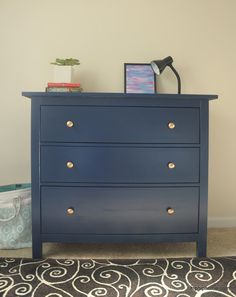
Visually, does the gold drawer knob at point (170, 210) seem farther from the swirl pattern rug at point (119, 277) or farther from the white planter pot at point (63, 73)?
the white planter pot at point (63, 73)

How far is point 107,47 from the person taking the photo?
1898 mm

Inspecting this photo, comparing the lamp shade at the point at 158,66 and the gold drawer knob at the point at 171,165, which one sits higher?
the lamp shade at the point at 158,66

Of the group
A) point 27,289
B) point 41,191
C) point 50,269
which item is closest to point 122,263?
point 50,269

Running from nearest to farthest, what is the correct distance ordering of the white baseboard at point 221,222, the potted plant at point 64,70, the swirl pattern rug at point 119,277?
the swirl pattern rug at point 119,277 < the potted plant at point 64,70 < the white baseboard at point 221,222

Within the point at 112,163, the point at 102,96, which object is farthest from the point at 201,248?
the point at 102,96

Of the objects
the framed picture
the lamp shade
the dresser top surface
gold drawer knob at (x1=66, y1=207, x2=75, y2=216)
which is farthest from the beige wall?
gold drawer knob at (x1=66, y1=207, x2=75, y2=216)

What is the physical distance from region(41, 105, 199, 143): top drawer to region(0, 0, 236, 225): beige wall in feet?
1.86

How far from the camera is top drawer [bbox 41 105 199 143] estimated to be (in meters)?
1.41

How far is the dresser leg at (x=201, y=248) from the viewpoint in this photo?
58.9 inches

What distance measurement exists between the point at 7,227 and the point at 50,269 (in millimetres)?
432

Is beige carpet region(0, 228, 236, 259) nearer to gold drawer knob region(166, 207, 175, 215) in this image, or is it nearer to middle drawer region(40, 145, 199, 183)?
gold drawer knob region(166, 207, 175, 215)

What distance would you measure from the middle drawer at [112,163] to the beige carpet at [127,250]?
1.59 ft

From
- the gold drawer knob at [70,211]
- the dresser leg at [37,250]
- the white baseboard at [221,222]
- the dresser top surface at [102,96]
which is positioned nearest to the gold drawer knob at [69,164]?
the gold drawer knob at [70,211]

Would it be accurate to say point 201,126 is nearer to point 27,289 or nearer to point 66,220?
point 66,220
